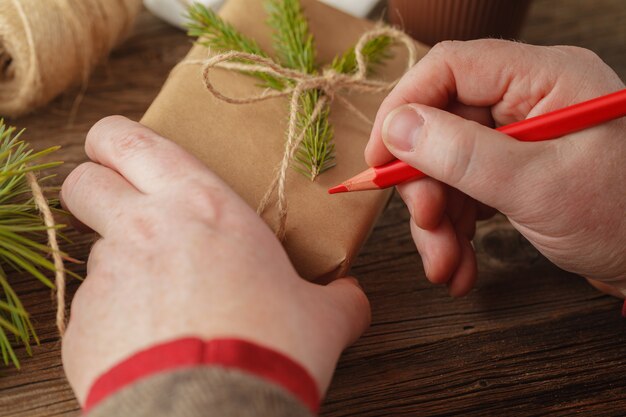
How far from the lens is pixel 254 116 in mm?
787

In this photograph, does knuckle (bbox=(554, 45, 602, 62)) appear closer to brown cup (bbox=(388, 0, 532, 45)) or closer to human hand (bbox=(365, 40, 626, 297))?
human hand (bbox=(365, 40, 626, 297))

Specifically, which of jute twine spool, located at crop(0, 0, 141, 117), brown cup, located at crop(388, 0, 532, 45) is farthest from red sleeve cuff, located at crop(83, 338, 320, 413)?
brown cup, located at crop(388, 0, 532, 45)

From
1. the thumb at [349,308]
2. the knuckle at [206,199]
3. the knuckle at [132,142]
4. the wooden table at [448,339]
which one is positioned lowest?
the wooden table at [448,339]

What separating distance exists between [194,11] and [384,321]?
462mm

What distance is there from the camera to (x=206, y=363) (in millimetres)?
489

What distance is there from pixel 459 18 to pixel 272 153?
1.21 ft

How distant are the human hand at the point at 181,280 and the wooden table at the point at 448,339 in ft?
0.45

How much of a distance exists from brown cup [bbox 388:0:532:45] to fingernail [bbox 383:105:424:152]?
0.33m

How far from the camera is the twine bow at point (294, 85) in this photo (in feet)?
2.31

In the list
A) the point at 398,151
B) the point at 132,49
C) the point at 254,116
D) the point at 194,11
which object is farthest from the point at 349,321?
the point at 132,49

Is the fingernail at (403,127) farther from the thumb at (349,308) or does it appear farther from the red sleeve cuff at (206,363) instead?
the red sleeve cuff at (206,363)

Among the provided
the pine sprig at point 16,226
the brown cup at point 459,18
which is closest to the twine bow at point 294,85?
the brown cup at point 459,18

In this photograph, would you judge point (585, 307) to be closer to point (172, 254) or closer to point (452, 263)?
point (452, 263)

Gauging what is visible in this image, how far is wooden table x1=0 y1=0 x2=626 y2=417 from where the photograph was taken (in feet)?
2.42
